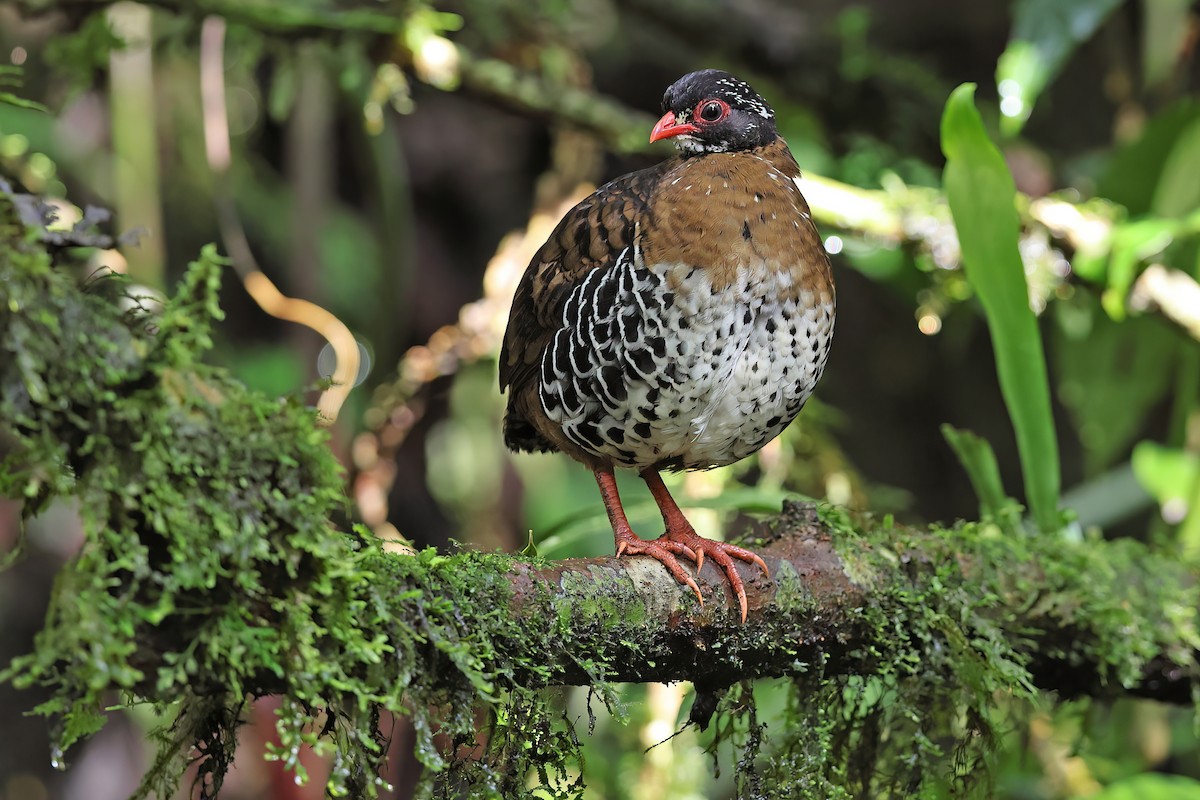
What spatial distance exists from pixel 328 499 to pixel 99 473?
26 cm

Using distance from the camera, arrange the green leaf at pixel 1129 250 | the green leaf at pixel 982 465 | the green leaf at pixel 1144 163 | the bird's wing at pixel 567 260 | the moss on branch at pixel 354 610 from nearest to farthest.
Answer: the moss on branch at pixel 354 610 < the bird's wing at pixel 567 260 < the green leaf at pixel 982 465 < the green leaf at pixel 1129 250 < the green leaf at pixel 1144 163

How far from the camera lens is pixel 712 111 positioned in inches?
93.8

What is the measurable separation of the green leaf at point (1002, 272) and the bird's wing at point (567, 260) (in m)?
0.72

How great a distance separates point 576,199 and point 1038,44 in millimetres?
1566

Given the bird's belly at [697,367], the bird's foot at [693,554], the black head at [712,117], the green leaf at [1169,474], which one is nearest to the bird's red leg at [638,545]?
the bird's foot at [693,554]

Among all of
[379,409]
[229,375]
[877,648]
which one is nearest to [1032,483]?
[877,648]

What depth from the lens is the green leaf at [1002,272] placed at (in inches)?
100

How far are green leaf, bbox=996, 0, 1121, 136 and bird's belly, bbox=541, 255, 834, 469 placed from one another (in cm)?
181

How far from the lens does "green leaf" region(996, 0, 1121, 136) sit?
141 inches

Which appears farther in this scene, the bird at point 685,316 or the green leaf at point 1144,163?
the green leaf at point 1144,163

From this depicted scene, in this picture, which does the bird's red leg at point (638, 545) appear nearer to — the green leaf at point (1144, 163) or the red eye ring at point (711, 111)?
the red eye ring at point (711, 111)

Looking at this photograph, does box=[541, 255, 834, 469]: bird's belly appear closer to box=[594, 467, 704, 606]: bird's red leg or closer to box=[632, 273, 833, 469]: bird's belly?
box=[632, 273, 833, 469]: bird's belly

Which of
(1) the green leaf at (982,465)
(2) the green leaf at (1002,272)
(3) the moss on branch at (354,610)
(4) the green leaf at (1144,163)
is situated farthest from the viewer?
(4) the green leaf at (1144,163)

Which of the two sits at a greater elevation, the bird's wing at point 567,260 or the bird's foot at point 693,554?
A: the bird's wing at point 567,260
